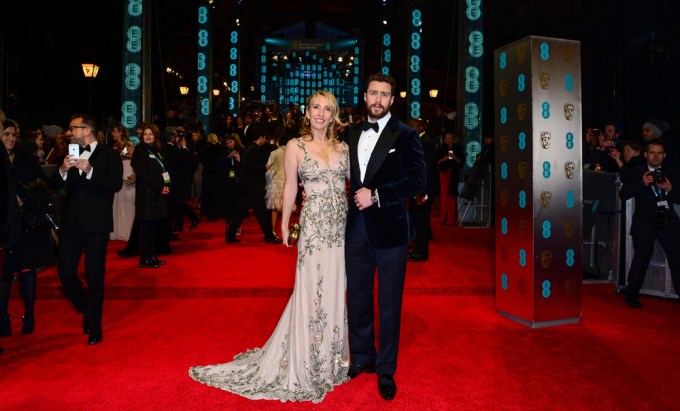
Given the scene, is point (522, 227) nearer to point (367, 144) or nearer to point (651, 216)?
point (651, 216)

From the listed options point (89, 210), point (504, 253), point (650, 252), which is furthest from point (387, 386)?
point (650, 252)

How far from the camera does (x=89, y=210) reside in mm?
4473

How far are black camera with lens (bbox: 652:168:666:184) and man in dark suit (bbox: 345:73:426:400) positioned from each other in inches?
127

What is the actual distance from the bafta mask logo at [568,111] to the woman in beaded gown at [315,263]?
7.37 feet

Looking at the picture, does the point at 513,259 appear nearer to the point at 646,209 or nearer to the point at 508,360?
the point at 508,360

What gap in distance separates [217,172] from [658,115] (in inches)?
364

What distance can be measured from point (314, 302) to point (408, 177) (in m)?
0.96

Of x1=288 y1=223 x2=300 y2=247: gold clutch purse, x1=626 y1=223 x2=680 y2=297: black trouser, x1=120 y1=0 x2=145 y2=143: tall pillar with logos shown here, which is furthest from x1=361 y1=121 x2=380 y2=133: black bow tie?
x1=120 y1=0 x2=145 y2=143: tall pillar with logos

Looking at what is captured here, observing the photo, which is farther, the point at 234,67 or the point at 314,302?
the point at 234,67

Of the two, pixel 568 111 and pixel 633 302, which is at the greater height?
pixel 568 111

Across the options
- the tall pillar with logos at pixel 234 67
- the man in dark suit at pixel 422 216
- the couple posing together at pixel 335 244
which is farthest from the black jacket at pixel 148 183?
the tall pillar with logos at pixel 234 67

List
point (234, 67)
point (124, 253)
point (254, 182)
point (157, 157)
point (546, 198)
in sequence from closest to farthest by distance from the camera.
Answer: point (546, 198), point (157, 157), point (124, 253), point (254, 182), point (234, 67)

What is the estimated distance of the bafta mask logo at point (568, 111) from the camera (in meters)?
4.89

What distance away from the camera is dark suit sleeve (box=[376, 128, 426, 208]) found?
3.38 meters
